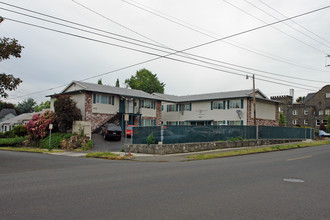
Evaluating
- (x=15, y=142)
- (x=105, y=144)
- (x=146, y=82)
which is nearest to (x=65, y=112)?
(x=105, y=144)

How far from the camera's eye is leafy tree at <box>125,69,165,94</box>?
73419 mm

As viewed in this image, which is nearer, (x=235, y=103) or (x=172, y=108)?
(x=235, y=103)

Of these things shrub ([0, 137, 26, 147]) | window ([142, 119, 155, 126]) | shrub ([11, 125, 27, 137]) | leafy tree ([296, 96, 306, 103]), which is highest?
leafy tree ([296, 96, 306, 103])

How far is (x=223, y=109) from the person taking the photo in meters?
42.3

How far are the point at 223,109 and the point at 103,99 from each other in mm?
17380

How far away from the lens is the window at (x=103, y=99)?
3637 cm

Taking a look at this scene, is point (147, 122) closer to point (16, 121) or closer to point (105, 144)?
point (105, 144)

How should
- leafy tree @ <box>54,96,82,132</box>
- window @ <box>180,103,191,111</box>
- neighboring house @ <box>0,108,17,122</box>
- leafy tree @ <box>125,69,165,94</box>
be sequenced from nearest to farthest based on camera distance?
1. leafy tree @ <box>54,96,82,132</box>
2. window @ <box>180,103,191,111</box>
3. leafy tree @ <box>125,69,165,94</box>
4. neighboring house @ <box>0,108,17,122</box>

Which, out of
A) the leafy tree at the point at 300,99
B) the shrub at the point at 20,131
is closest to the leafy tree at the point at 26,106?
the shrub at the point at 20,131

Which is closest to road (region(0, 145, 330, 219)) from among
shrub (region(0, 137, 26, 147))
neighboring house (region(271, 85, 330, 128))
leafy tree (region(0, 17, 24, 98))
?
leafy tree (region(0, 17, 24, 98))

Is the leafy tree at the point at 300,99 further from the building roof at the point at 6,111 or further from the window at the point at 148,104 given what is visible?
the building roof at the point at 6,111

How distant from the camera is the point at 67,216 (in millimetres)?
5418

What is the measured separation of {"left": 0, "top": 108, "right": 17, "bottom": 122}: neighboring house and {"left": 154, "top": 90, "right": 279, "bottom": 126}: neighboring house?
180 feet

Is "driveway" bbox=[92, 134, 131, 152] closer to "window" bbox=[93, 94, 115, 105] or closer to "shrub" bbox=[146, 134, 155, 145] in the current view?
"window" bbox=[93, 94, 115, 105]
